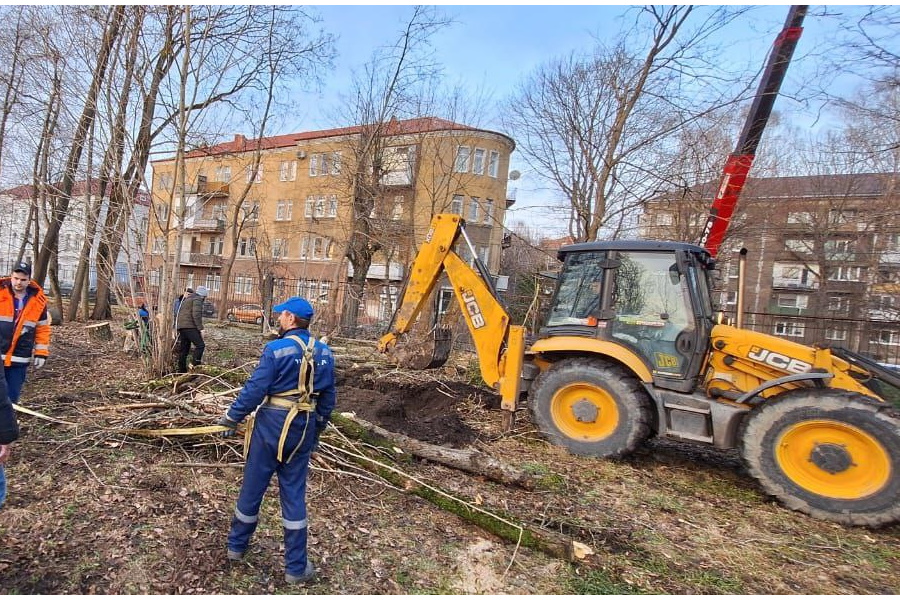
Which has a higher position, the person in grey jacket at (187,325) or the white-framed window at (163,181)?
the white-framed window at (163,181)

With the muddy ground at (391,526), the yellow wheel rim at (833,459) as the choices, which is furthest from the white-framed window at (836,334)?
the yellow wheel rim at (833,459)

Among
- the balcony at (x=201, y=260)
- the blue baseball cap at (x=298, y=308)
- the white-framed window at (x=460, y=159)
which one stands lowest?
the blue baseball cap at (x=298, y=308)

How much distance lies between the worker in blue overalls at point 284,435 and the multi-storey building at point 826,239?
32.1ft

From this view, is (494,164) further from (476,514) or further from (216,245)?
(476,514)

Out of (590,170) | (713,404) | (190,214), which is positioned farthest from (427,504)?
(590,170)

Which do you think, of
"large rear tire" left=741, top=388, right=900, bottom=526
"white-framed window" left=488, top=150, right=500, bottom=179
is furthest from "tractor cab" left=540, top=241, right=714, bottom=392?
"white-framed window" left=488, top=150, right=500, bottom=179

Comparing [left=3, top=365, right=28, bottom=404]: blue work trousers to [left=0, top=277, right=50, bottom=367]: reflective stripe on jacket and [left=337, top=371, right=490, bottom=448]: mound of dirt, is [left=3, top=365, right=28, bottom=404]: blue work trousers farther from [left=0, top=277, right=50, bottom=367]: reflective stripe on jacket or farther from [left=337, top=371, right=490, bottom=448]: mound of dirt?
[left=337, top=371, right=490, bottom=448]: mound of dirt

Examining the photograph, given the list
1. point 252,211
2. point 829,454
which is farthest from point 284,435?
point 252,211

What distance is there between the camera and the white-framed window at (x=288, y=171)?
29.3 meters

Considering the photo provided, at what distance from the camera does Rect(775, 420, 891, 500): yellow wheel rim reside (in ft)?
13.2

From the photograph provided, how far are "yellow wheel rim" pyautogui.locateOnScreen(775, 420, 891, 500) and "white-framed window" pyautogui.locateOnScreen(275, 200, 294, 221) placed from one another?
29334mm

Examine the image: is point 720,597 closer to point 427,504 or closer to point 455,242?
point 427,504

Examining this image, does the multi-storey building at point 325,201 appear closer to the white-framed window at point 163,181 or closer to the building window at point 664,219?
the white-framed window at point 163,181

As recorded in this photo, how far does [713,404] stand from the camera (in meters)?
4.73
